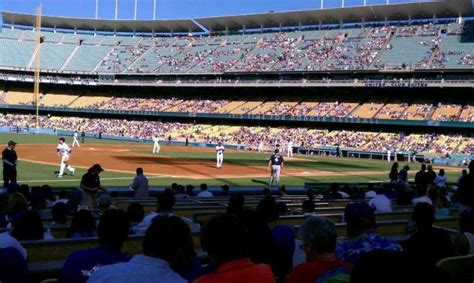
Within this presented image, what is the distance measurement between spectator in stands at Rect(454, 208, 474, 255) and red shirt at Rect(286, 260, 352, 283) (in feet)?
7.95

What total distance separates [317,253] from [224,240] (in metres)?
0.81

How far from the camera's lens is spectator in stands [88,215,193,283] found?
327cm

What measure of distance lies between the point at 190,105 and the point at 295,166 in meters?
40.6

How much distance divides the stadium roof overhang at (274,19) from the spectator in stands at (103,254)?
69.2 m

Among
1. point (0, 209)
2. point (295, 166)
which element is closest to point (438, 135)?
point (295, 166)

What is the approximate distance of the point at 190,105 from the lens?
78125mm

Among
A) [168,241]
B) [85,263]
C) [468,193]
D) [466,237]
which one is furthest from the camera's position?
[468,193]

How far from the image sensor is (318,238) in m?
3.81

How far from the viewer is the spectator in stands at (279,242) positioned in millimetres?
5703

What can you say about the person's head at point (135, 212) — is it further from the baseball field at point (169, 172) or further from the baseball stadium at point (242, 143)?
the baseball field at point (169, 172)

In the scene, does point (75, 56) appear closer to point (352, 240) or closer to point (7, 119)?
point (7, 119)

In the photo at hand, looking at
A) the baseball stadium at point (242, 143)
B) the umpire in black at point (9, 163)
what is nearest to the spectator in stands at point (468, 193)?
the baseball stadium at point (242, 143)

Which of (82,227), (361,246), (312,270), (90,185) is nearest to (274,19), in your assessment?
(90,185)

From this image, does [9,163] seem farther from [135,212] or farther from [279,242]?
[279,242]
